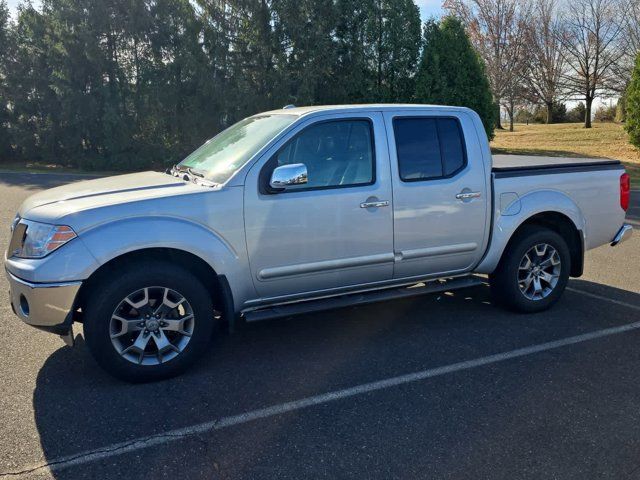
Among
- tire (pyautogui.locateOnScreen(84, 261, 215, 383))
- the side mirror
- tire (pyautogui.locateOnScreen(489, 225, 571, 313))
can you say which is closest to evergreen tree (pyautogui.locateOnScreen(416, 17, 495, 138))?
tire (pyautogui.locateOnScreen(489, 225, 571, 313))

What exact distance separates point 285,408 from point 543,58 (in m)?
37.6

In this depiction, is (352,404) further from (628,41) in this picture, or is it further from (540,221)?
(628,41)

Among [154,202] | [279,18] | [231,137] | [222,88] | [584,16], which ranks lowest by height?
[154,202]

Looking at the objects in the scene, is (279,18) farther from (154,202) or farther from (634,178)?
(154,202)

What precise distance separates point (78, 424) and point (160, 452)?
2.21 feet

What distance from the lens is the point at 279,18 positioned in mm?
20219

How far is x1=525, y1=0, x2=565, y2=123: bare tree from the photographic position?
35.0 m

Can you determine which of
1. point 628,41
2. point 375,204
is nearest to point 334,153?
point 375,204

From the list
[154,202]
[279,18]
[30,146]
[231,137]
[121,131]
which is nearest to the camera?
[154,202]

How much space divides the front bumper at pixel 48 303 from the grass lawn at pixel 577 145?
59.3 feet

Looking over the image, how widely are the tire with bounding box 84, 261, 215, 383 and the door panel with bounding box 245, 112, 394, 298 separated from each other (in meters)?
0.55

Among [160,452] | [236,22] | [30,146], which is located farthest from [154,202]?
[30,146]

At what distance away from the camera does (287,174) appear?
162 inches

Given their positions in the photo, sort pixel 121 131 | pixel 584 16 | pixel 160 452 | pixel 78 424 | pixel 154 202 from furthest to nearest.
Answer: pixel 584 16
pixel 121 131
pixel 154 202
pixel 78 424
pixel 160 452
